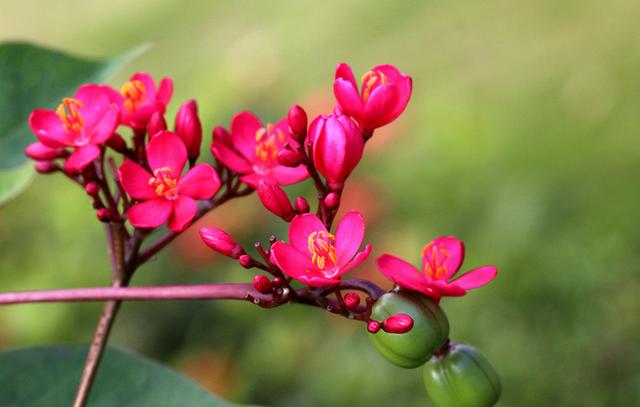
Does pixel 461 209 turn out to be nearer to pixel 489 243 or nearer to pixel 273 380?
pixel 489 243

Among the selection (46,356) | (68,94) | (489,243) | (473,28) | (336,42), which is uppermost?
(68,94)

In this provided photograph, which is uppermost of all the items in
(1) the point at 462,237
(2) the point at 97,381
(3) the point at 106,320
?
(3) the point at 106,320

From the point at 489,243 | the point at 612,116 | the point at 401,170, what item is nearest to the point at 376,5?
the point at 612,116

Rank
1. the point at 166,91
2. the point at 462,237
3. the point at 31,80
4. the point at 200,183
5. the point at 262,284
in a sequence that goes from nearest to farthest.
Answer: the point at 262,284 → the point at 200,183 → the point at 166,91 → the point at 31,80 → the point at 462,237

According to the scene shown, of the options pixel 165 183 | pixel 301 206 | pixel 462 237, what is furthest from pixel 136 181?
pixel 462 237

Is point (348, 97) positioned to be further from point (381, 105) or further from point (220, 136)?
point (220, 136)

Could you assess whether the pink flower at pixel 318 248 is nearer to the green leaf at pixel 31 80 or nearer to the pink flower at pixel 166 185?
the pink flower at pixel 166 185

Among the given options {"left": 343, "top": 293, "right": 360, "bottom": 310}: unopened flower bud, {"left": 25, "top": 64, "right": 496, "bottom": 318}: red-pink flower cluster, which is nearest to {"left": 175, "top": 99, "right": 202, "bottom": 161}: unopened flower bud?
{"left": 25, "top": 64, "right": 496, "bottom": 318}: red-pink flower cluster

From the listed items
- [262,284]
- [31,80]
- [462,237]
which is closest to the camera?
[262,284]
